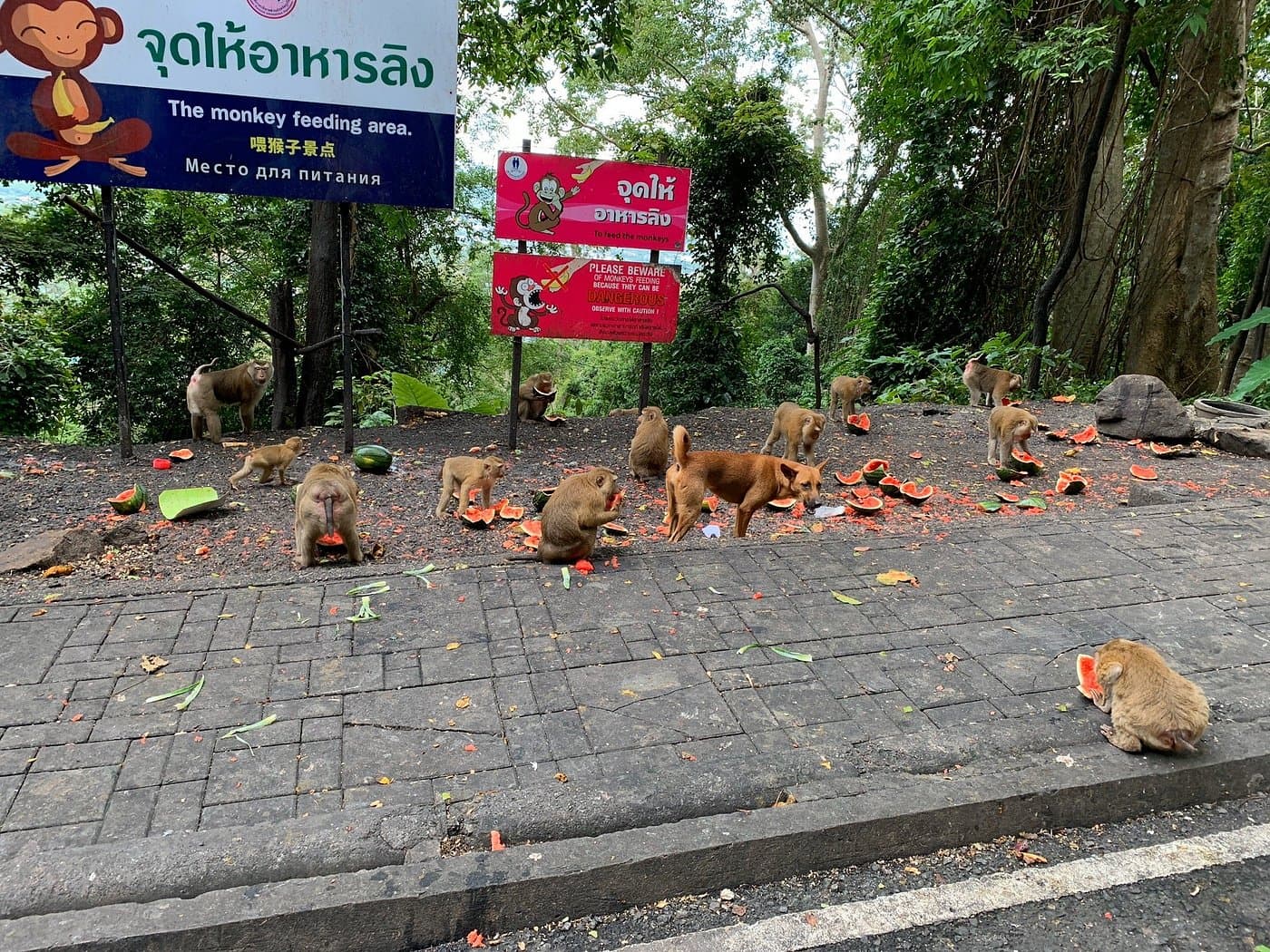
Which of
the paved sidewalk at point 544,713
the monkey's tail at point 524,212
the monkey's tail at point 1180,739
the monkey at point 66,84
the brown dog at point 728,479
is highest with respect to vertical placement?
the monkey at point 66,84

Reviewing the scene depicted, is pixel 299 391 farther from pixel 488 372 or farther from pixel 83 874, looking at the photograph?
pixel 488 372

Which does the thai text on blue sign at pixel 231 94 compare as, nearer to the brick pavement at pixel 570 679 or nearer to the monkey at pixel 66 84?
the monkey at pixel 66 84

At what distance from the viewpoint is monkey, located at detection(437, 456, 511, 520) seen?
6.79 meters

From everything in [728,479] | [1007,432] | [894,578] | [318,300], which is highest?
[318,300]

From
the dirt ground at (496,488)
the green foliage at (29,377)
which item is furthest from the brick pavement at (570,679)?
Answer: the green foliage at (29,377)

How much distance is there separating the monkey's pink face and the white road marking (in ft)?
28.4

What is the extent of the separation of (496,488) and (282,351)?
478 centimetres

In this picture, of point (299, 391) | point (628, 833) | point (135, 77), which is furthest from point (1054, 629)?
point (299, 391)

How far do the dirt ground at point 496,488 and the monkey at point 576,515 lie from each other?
0.41 m

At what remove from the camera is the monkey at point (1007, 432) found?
824cm

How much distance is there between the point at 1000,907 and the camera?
3000 mm

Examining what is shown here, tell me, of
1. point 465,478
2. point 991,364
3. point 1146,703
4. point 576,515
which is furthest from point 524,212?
point 991,364

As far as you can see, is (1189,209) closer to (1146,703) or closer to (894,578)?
(894,578)

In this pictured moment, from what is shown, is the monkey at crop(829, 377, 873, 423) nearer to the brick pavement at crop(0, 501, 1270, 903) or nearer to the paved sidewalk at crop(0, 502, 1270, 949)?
the brick pavement at crop(0, 501, 1270, 903)
